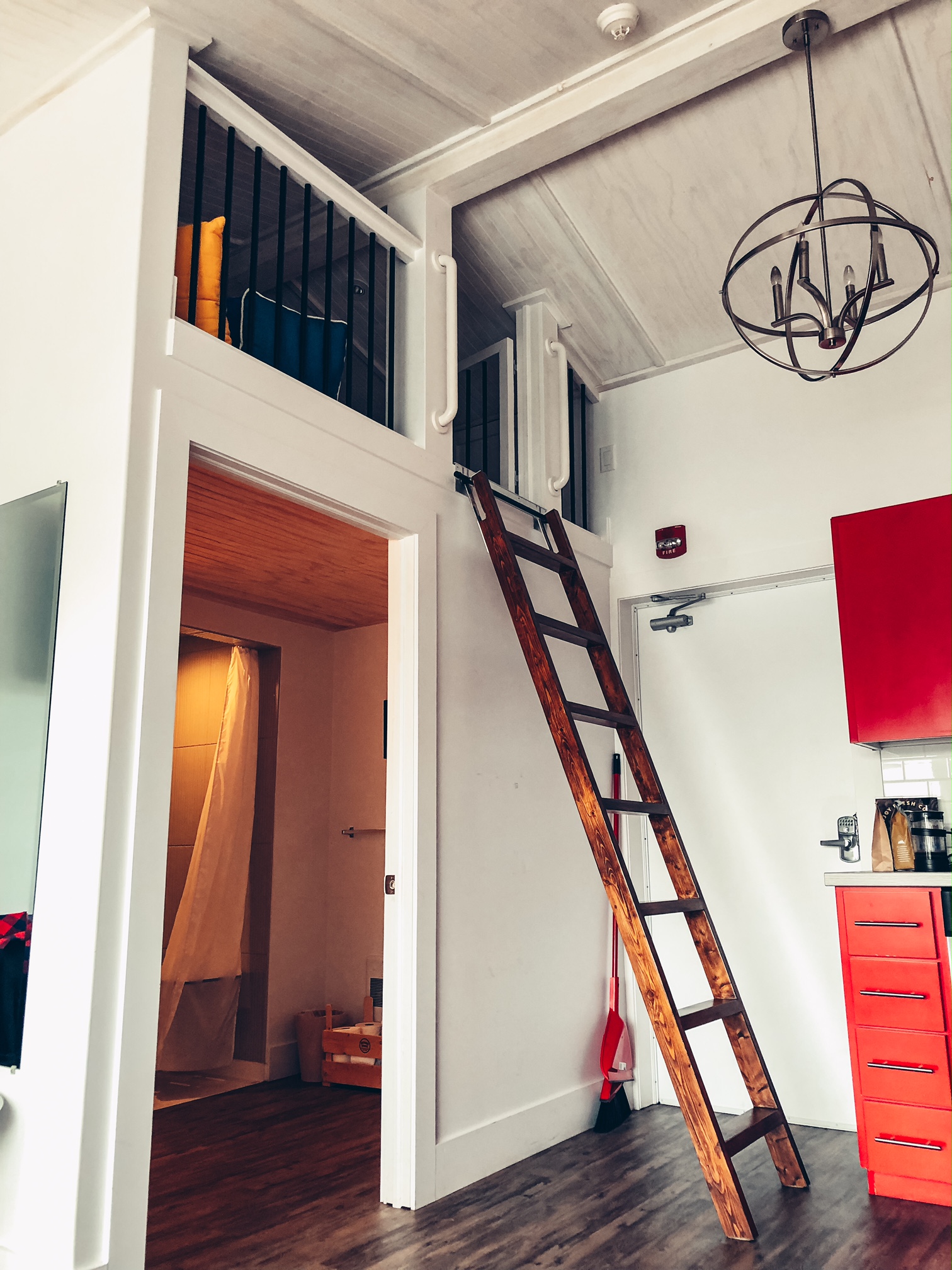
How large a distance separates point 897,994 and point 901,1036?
12 centimetres

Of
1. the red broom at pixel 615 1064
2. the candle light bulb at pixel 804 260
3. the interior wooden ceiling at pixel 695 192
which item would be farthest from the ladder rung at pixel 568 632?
the interior wooden ceiling at pixel 695 192

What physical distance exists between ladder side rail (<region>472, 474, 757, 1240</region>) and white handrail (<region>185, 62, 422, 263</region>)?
96 cm

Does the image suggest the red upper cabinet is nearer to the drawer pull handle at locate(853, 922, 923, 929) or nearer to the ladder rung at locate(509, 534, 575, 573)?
the drawer pull handle at locate(853, 922, 923, 929)

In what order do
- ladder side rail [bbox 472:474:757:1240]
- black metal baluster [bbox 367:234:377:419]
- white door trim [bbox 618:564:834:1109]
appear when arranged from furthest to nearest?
white door trim [bbox 618:564:834:1109] < black metal baluster [bbox 367:234:377:419] < ladder side rail [bbox 472:474:757:1240]

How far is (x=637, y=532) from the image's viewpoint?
4469 millimetres

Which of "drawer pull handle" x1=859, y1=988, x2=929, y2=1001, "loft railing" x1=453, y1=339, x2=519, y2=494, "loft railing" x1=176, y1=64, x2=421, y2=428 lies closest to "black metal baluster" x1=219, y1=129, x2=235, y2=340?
"loft railing" x1=176, y1=64, x2=421, y2=428

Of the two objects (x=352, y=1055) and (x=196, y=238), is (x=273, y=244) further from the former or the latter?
(x=352, y=1055)

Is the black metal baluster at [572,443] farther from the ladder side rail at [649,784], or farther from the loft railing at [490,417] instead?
the ladder side rail at [649,784]

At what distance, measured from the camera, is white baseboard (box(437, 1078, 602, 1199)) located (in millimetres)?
2994

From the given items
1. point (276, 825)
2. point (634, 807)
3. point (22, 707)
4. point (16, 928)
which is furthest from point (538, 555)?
point (276, 825)

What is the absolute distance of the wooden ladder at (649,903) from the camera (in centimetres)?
263

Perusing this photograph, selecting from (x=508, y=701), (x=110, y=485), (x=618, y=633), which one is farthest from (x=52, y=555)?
(x=618, y=633)

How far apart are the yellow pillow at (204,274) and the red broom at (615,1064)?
2273 mm

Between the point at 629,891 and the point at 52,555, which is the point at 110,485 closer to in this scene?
the point at 52,555
